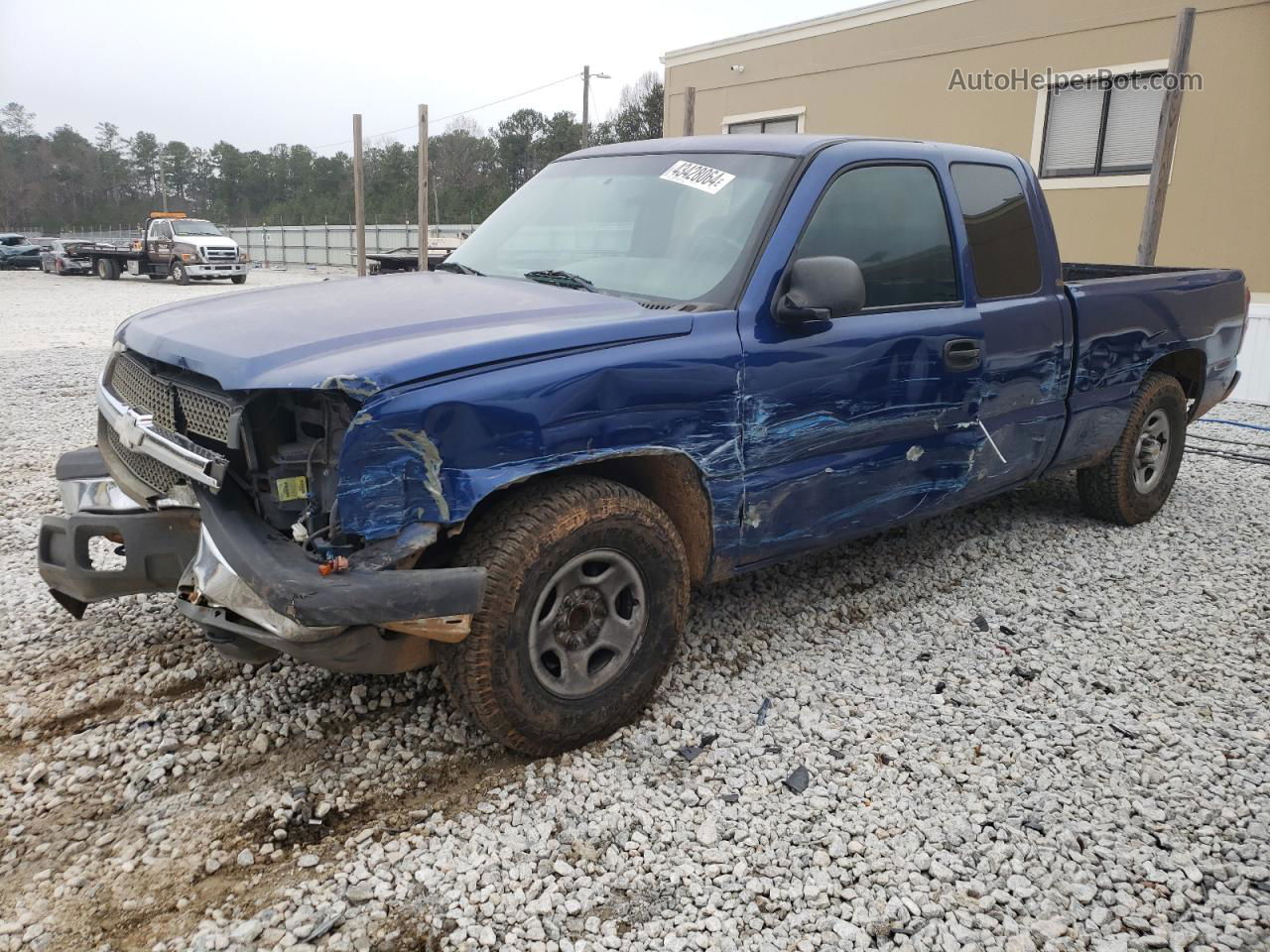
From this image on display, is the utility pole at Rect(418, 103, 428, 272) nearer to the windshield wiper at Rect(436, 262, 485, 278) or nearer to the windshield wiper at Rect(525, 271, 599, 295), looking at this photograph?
the windshield wiper at Rect(436, 262, 485, 278)

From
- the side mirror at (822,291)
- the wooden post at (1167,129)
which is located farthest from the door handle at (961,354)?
the wooden post at (1167,129)

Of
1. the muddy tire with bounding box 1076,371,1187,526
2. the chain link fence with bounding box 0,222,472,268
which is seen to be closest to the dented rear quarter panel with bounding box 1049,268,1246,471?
the muddy tire with bounding box 1076,371,1187,526

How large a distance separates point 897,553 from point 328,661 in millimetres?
3295

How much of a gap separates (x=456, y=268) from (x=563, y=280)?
2.39 feet

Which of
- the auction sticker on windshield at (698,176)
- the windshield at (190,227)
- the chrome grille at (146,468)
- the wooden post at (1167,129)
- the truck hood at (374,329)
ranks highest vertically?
the wooden post at (1167,129)

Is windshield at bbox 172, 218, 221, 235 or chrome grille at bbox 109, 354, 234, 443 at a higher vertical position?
windshield at bbox 172, 218, 221, 235

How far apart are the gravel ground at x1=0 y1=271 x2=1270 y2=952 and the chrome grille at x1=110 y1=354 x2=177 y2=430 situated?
1.04 m

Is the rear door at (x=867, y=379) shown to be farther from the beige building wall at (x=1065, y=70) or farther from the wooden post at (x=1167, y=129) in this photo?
the beige building wall at (x=1065, y=70)

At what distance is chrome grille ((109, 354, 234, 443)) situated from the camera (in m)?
2.70

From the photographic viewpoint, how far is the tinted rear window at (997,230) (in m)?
4.09

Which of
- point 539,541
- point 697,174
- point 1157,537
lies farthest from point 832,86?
point 539,541

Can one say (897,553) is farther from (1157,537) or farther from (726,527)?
(726,527)

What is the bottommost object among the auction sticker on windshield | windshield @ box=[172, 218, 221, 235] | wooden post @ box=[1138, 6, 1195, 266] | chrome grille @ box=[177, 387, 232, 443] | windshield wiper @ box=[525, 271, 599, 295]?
chrome grille @ box=[177, 387, 232, 443]

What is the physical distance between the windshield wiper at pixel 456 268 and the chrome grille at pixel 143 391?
1.33 metres
